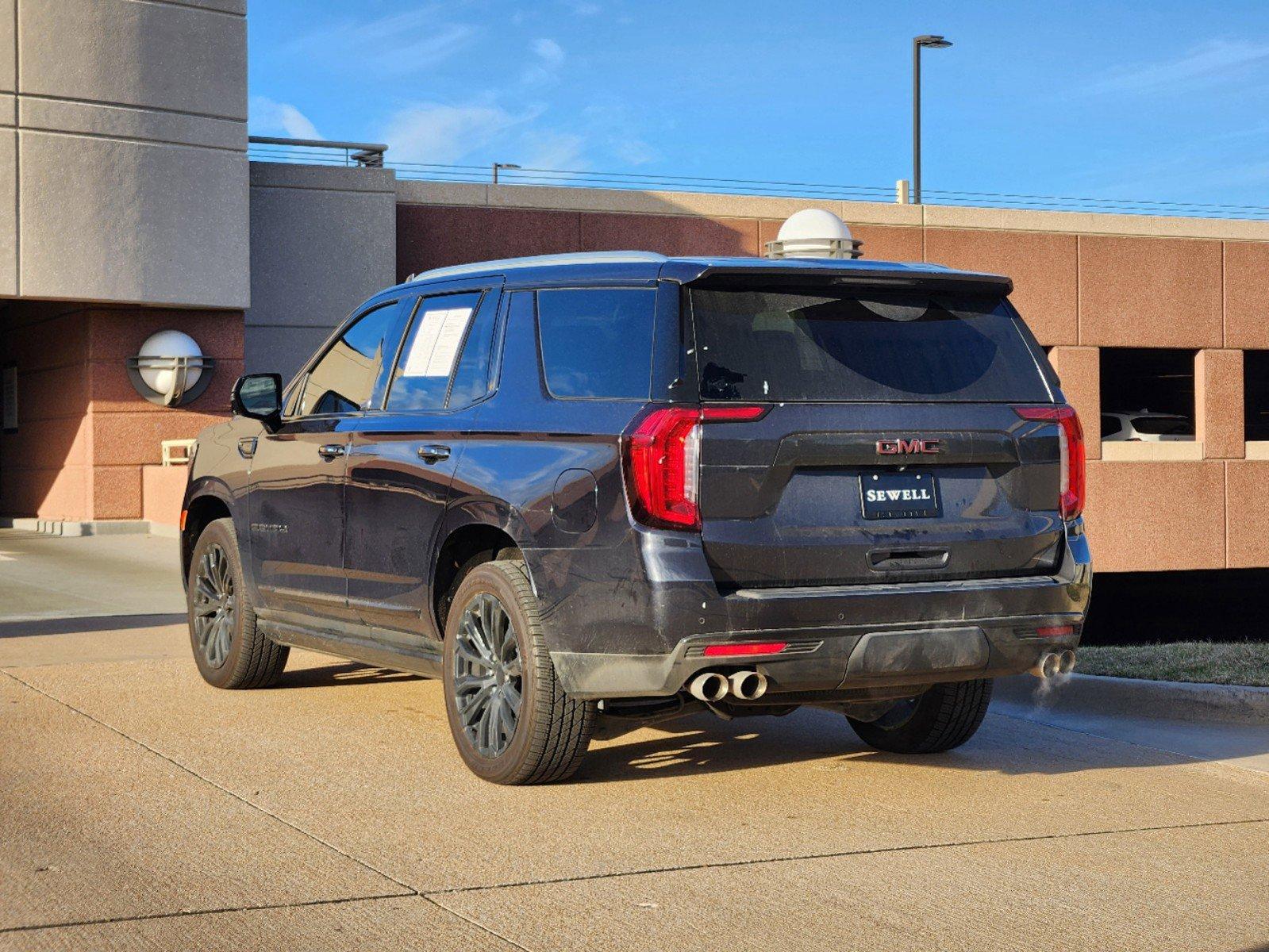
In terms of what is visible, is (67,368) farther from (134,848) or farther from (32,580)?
(134,848)

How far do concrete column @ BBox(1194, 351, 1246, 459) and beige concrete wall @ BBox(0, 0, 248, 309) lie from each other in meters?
15.5

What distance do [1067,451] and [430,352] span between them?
2.61 m

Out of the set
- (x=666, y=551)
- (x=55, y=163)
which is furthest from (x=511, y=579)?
(x=55, y=163)

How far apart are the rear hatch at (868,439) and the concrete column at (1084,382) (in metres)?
21.0

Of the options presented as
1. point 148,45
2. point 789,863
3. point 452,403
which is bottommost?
point 789,863

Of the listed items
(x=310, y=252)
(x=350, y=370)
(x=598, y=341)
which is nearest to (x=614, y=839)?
(x=598, y=341)

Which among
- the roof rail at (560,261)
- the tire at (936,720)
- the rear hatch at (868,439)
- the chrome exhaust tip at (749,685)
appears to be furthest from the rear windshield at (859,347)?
the tire at (936,720)

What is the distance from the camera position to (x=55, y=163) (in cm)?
2086

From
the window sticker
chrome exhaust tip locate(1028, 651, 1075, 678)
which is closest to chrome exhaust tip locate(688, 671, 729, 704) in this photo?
chrome exhaust tip locate(1028, 651, 1075, 678)

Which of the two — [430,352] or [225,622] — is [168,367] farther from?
[430,352]

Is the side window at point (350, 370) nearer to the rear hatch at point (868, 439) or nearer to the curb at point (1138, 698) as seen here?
the rear hatch at point (868, 439)

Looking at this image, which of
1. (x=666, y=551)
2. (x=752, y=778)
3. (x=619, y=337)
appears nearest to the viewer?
(x=666, y=551)

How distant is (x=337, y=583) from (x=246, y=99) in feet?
54.2

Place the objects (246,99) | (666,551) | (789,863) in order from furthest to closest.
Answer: (246,99) < (666,551) < (789,863)
